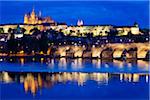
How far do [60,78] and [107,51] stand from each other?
2.98 ft

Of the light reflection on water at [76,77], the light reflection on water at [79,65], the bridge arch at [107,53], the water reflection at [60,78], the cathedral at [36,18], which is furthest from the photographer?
the bridge arch at [107,53]

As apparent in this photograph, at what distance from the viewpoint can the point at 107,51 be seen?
5.79 m

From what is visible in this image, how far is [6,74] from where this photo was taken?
5.03 metres

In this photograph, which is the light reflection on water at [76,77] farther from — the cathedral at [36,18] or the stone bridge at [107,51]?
the cathedral at [36,18]

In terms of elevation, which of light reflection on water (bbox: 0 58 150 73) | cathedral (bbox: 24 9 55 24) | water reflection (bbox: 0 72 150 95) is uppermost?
cathedral (bbox: 24 9 55 24)

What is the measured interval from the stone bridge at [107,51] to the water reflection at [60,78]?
217 mm

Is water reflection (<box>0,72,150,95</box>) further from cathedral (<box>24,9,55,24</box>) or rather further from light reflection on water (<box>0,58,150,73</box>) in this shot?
cathedral (<box>24,9,55,24</box>)

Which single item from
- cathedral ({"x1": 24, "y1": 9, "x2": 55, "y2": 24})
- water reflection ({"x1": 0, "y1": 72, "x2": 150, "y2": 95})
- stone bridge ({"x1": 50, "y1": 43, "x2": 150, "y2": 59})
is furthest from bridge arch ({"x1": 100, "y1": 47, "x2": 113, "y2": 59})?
cathedral ({"x1": 24, "y1": 9, "x2": 55, "y2": 24})

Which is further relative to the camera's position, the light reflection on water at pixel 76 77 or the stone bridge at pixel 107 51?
the stone bridge at pixel 107 51

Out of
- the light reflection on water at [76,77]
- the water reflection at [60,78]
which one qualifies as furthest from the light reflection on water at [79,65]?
the water reflection at [60,78]

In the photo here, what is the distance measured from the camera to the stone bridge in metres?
5.08

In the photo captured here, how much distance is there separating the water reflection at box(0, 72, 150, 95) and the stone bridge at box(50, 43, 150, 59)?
217mm

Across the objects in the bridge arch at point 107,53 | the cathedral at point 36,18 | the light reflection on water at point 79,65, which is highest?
the cathedral at point 36,18

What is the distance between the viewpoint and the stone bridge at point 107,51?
508 cm
